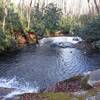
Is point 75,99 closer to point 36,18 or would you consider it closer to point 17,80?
point 17,80

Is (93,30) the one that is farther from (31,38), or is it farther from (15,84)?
(15,84)

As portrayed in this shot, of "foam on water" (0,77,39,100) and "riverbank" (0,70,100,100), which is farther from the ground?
"riverbank" (0,70,100,100)

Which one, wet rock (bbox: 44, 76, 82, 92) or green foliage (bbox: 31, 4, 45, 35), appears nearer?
wet rock (bbox: 44, 76, 82, 92)

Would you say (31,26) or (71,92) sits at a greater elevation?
(71,92)

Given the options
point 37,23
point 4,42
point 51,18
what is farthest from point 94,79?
point 51,18

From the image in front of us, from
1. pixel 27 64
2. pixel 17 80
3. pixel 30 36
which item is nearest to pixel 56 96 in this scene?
pixel 17 80

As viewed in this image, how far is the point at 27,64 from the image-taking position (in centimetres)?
3148

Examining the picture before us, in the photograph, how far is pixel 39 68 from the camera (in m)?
29.1

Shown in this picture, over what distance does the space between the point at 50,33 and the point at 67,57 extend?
37078 millimetres

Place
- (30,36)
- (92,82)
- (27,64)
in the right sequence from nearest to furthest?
(92,82), (27,64), (30,36)

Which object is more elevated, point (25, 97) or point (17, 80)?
point (25, 97)

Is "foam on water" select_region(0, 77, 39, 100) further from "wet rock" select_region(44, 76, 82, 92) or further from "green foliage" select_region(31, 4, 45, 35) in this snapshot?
"green foliage" select_region(31, 4, 45, 35)

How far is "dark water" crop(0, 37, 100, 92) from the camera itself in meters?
23.4

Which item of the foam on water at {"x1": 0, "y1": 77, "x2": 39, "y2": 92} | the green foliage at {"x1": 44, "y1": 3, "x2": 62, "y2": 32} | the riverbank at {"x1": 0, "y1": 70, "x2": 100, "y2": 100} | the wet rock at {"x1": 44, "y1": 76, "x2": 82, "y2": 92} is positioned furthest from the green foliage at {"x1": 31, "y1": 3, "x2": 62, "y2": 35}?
the riverbank at {"x1": 0, "y1": 70, "x2": 100, "y2": 100}
